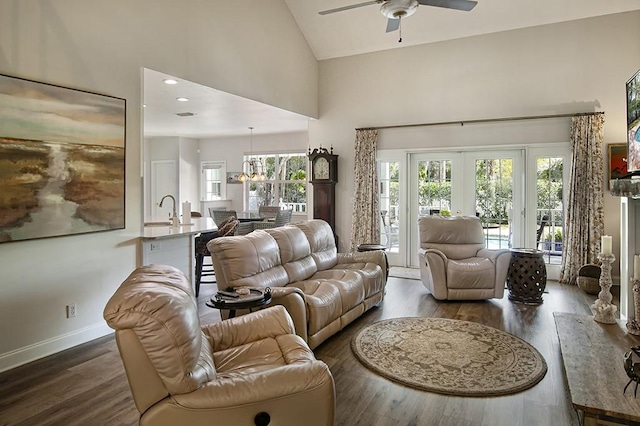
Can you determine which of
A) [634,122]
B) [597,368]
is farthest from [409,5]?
[597,368]

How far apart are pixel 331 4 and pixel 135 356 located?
629 cm

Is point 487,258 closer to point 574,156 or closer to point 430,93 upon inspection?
point 574,156

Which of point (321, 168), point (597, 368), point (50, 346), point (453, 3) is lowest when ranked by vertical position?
point (50, 346)

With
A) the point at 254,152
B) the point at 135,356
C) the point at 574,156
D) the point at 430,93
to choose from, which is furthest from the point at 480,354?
the point at 254,152

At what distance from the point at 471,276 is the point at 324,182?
11.0 ft

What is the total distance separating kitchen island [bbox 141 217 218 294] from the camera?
14.1 ft

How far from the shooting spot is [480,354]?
343cm

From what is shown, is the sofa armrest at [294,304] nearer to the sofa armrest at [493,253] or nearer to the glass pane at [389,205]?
the sofa armrest at [493,253]

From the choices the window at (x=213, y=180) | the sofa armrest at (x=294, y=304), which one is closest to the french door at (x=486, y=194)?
the sofa armrest at (x=294, y=304)

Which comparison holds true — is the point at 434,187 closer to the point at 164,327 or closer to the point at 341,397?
the point at 341,397

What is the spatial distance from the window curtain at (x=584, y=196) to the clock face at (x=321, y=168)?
3.82 metres

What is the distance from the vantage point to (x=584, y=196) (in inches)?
234

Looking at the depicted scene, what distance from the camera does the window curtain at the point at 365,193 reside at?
24.0 feet

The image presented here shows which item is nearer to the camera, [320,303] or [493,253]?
[320,303]
